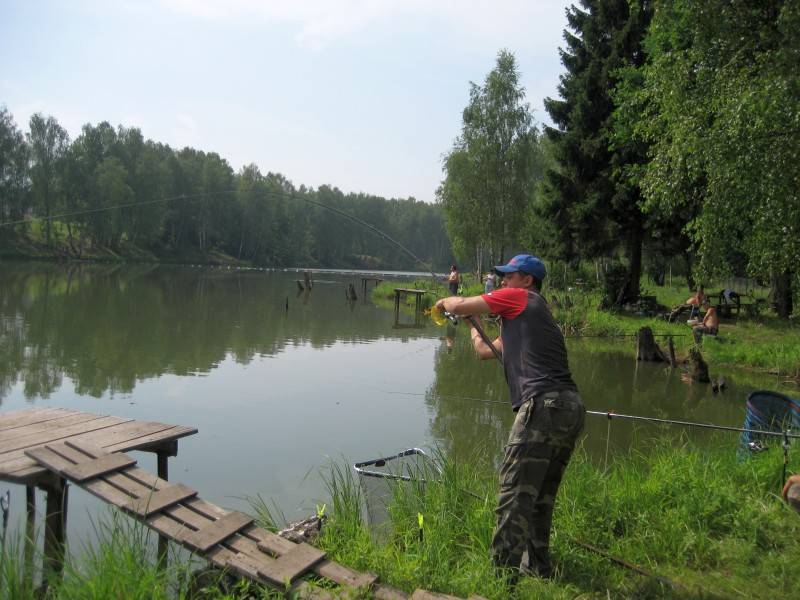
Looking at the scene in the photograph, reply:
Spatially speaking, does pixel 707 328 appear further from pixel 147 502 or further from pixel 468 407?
pixel 147 502

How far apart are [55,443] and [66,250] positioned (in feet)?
221

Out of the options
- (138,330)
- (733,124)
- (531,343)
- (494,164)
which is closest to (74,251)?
(494,164)

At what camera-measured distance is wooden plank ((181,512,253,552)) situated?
11.3 ft

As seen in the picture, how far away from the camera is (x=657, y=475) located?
518 cm

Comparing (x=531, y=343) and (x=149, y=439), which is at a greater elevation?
(x=531, y=343)

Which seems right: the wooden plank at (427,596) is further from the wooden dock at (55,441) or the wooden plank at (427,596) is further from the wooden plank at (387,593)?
the wooden dock at (55,441)

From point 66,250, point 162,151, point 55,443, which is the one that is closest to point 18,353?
point 55,443

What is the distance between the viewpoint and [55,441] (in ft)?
14.9

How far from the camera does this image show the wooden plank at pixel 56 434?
14.5 feet

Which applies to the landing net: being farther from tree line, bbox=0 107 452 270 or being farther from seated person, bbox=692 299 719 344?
tree line, bbox=0 107 452 270

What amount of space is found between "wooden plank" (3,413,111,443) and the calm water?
2.39ft

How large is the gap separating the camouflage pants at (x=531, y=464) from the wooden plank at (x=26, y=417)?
363 centimetres

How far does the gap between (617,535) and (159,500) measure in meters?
2.98

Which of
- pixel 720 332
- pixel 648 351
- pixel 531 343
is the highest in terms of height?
pixel 531 343
